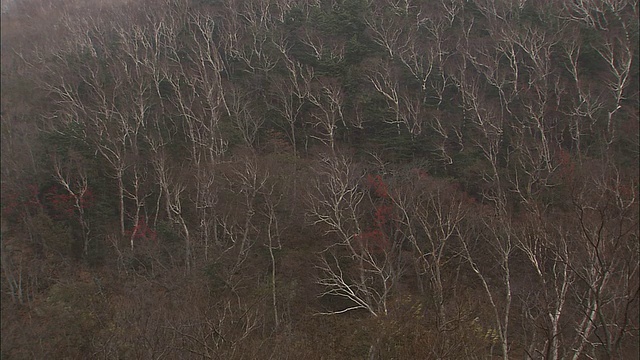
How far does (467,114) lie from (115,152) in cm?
2077

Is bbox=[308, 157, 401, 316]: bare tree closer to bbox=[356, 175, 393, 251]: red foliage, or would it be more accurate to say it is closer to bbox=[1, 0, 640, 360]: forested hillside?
bbox=[356, 175, 393, 251]: red foliage

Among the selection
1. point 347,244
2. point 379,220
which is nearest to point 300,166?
point 379,220

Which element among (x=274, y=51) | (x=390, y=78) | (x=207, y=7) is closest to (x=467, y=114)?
(x=390, y=78)

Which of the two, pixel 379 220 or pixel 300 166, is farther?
pixel 300 166

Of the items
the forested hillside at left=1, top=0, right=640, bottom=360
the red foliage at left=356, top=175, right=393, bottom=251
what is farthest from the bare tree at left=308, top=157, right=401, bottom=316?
the forested hillside at left=1, top=0, right=640, bottom=360

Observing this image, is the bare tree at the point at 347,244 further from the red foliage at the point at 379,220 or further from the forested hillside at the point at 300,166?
the forested hillside at the point at 300,166

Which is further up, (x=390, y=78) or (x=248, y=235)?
(x=390, y=78)

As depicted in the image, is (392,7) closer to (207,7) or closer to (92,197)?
(207,7)

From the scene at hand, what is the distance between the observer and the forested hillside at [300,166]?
15.5m

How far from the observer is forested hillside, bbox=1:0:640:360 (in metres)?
15.5

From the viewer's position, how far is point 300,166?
89.9 ft

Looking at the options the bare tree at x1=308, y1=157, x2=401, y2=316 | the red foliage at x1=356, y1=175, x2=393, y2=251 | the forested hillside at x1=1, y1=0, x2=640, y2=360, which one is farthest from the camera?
the red foliage at x1=356, y1=175, x2=393, y2=251

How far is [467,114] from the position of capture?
28547mm

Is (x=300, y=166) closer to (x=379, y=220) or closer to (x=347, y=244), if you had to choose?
(x=379, y=220)
